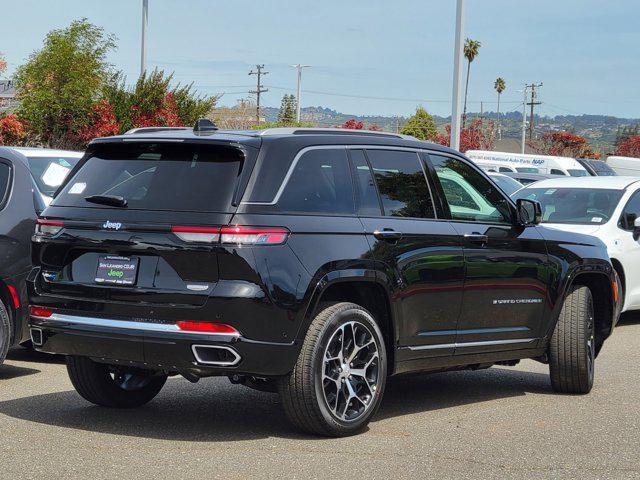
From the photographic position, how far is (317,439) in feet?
22.5

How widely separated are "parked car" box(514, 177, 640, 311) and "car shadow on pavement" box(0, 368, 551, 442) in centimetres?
403

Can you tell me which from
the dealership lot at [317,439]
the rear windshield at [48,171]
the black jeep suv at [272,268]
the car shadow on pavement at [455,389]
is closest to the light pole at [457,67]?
the car shadow on pavement at [455,389]

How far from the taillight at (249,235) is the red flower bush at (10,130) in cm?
2281

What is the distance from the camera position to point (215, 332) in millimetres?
Result: 6309

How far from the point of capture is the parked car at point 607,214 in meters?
13.4

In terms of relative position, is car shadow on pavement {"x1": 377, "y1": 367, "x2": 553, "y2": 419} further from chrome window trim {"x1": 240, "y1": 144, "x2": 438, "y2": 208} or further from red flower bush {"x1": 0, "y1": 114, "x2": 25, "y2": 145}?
red flower bush {"x1": 0, "y1": 114, "x2": 25, "y2": 145}

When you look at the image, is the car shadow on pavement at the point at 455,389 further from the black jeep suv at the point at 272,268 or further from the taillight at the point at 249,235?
the taillight at the point at 249,235

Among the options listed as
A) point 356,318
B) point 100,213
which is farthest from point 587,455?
point 100,213

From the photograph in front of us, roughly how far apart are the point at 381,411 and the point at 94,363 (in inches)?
76.3

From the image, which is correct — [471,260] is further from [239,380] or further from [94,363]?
[94,363]

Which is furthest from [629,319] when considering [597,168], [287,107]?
[287,107]

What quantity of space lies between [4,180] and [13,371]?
1529 mm

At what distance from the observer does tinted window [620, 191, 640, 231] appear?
13664 mm

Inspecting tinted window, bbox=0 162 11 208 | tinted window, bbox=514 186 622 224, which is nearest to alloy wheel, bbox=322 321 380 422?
tinted window, bbox=0 162 11 208
